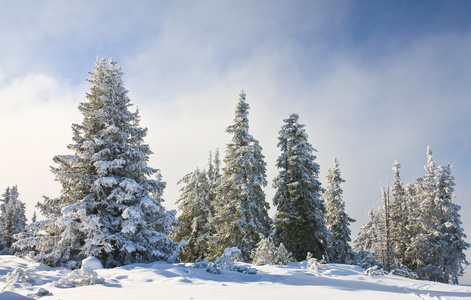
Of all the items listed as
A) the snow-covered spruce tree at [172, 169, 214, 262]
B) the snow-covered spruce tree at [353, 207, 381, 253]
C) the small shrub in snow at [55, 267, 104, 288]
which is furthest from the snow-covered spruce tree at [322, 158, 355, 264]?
the small shrub in snow at [55, 267, 104, 288]

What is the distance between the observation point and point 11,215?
37.0 m

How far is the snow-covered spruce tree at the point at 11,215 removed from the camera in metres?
35.8

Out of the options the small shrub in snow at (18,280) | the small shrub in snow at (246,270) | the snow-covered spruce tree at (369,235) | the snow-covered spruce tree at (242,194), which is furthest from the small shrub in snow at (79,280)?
the snow-covered spruce tree at (369,235)

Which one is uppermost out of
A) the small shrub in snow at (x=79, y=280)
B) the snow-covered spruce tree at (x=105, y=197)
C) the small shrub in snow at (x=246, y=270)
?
the snow-covered spruce tree at (x=105, y=197)

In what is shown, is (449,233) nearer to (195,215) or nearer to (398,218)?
(398,218)

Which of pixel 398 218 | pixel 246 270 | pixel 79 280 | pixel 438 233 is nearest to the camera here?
pixel 79 280

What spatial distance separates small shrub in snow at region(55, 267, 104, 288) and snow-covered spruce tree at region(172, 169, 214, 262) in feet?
68.4

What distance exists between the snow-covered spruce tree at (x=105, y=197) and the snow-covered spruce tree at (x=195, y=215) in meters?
14.1

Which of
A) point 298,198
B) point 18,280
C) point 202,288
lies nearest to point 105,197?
point 18,280

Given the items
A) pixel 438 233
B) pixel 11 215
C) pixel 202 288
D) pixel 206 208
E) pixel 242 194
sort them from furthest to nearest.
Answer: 1. pixel 11 215
2. pixel 206 208
3. pixel 438 233
4. pixel 242 194
5. pixel 202 288

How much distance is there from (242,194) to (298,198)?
4297 mm

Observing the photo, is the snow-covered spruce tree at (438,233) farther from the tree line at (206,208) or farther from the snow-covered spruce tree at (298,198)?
the snow-covered spruce tree at (298,198)

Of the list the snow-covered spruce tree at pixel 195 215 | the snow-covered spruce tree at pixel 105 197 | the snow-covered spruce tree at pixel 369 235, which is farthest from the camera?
the snow-covered spruce tree at pixel 369 235

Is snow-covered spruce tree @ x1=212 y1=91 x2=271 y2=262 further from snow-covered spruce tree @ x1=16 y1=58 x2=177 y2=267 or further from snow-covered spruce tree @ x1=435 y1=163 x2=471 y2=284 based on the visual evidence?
snow-covered spruce tree @ x1=435 y1=163 x2=471 y2=284
